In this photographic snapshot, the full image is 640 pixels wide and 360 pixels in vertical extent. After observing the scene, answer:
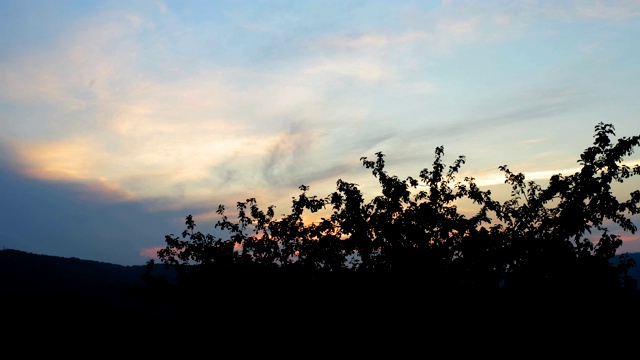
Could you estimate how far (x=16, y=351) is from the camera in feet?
126

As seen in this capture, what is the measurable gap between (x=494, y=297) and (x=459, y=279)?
5.66 ft

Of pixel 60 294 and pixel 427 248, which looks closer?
pixel 427 248

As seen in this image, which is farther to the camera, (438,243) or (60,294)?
(60,294)

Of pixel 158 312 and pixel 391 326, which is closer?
pixel 391 326

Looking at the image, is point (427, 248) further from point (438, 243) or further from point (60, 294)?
point (60, 294)

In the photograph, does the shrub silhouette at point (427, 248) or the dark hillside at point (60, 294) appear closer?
the shrub silhouette at point (427, 248)

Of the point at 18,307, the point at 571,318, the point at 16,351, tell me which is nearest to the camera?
the point at 571,318

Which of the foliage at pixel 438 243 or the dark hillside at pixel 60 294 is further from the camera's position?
the dark hillside at pixel 60 294

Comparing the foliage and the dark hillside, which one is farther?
the dark hillside

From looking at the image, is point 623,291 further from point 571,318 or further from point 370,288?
point 370,288

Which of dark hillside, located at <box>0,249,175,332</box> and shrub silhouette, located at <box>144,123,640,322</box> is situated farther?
dark hillside, located at <box>0,249,175,332</box>

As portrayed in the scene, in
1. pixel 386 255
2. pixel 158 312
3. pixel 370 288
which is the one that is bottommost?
pixel 158 312

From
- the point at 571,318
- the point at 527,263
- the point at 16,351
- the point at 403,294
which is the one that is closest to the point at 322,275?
the point at 403,294

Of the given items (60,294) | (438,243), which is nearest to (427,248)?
(438,243)
